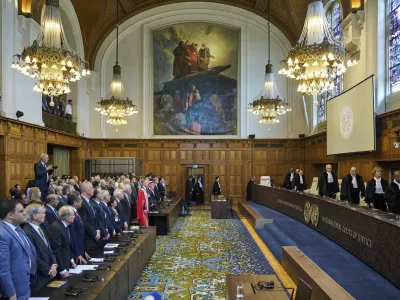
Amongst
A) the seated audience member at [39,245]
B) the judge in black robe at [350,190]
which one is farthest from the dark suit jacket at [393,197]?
the seated audience member at [39,245]

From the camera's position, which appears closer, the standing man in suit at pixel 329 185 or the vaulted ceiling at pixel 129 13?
the standing man in suit at pixel 329 185

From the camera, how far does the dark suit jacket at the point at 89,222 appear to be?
577 cm

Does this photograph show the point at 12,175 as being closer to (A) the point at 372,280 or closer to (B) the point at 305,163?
(A) the point at 372,280

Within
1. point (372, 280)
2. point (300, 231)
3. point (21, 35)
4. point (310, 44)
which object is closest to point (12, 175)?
point (21, 35)

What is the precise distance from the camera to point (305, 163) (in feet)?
66.0

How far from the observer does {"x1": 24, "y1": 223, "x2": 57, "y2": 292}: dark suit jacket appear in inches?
154

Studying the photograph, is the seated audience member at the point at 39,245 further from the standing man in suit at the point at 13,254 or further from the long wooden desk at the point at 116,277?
the standing man in suit at the point at 13,254

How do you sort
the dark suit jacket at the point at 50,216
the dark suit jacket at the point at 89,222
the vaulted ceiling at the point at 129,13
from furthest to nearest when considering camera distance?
the vaulted ceiling at the point at 129,13, the dark suit jacket at the point at 89,222, the dark suit jacket at the point at 50,216

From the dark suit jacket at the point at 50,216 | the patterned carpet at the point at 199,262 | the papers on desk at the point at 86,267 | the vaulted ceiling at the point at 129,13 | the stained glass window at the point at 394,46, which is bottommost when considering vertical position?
the patterned carpet at the point at 199,262

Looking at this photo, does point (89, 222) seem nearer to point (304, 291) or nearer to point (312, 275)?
point (312, 275)

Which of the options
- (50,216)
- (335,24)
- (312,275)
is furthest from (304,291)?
(335,24)

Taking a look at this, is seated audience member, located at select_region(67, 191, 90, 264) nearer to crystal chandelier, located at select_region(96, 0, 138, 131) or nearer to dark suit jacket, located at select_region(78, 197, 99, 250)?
dark suit jacket, located at select_region(78, 197, 99, 250)

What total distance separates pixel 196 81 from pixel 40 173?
12.7 m

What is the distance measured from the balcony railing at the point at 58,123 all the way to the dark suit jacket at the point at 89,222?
10.6m
